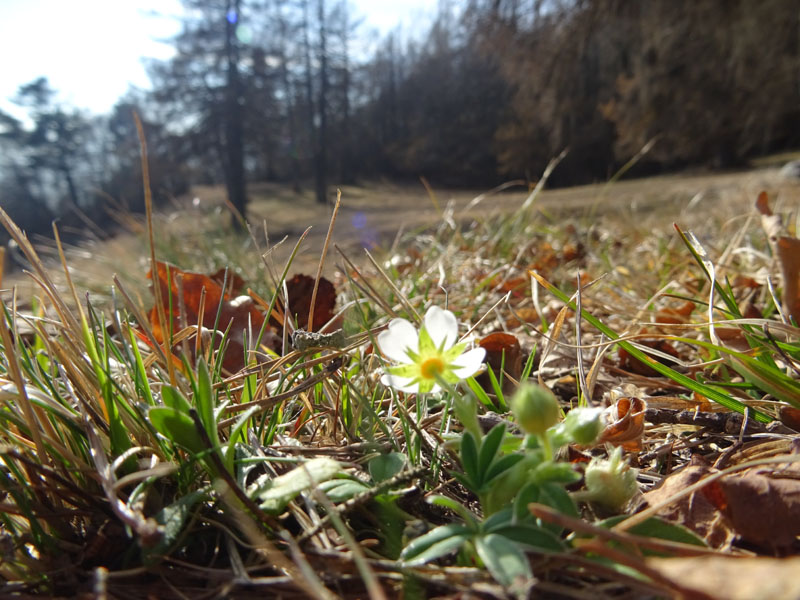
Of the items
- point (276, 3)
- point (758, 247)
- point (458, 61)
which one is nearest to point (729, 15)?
point (758, 247)

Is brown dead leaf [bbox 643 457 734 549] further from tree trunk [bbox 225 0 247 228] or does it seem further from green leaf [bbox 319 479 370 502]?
tree trunk [bbox 225 0 247 228]

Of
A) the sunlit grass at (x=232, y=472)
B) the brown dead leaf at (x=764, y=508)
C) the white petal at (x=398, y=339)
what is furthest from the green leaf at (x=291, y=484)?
the brown dead leaf at (x=764, y=508)

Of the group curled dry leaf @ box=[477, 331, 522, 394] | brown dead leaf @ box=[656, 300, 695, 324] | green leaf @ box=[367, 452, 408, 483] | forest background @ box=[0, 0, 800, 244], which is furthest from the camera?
forest background @ box=[0, 0, 800, 244]

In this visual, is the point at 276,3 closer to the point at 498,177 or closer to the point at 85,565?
the point at 498,177

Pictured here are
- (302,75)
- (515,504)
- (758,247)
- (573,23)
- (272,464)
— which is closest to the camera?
(515,504)

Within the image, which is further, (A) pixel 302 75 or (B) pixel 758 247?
(A) pixel 302 75

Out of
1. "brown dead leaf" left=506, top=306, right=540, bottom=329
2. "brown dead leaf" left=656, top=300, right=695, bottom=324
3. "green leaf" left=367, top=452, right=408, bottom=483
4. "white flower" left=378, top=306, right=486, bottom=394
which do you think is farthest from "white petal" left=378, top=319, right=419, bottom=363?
"brown dead leaf" left=506, top=306, right=540, bottom=329
